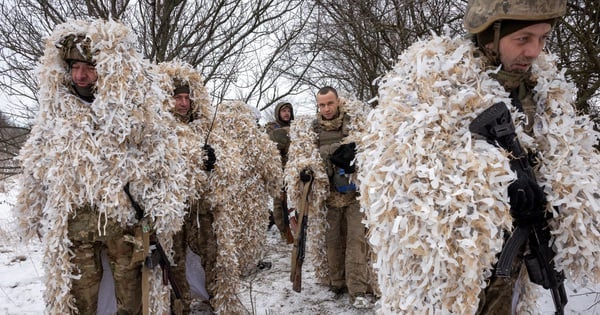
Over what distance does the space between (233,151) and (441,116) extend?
9.24 ft

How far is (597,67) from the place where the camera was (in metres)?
3.13

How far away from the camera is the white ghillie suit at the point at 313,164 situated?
4449 mm

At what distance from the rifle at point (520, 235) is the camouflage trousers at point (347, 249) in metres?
2.44

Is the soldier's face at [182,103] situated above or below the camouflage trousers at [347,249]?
above

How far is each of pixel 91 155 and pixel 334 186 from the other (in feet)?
8.30

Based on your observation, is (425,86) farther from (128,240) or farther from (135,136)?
(128,240)

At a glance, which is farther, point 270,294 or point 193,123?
point 270,294

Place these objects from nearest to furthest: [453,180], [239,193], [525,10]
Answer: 1. [453,180]
2. [525,10]
3. [239,193]

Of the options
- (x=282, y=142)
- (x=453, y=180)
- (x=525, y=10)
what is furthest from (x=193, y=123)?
(x=282, y=142)

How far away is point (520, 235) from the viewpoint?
187cm

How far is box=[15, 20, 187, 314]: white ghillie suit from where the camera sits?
2.73 metres

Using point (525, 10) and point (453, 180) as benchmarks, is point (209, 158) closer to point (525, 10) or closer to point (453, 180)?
point (453, 180)

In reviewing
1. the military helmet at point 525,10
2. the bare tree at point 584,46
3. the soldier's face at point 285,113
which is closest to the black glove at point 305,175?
the bare tree at point 584,46

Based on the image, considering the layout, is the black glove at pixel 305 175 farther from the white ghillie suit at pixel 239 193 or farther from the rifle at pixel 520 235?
the rifle at pixel 520 235
